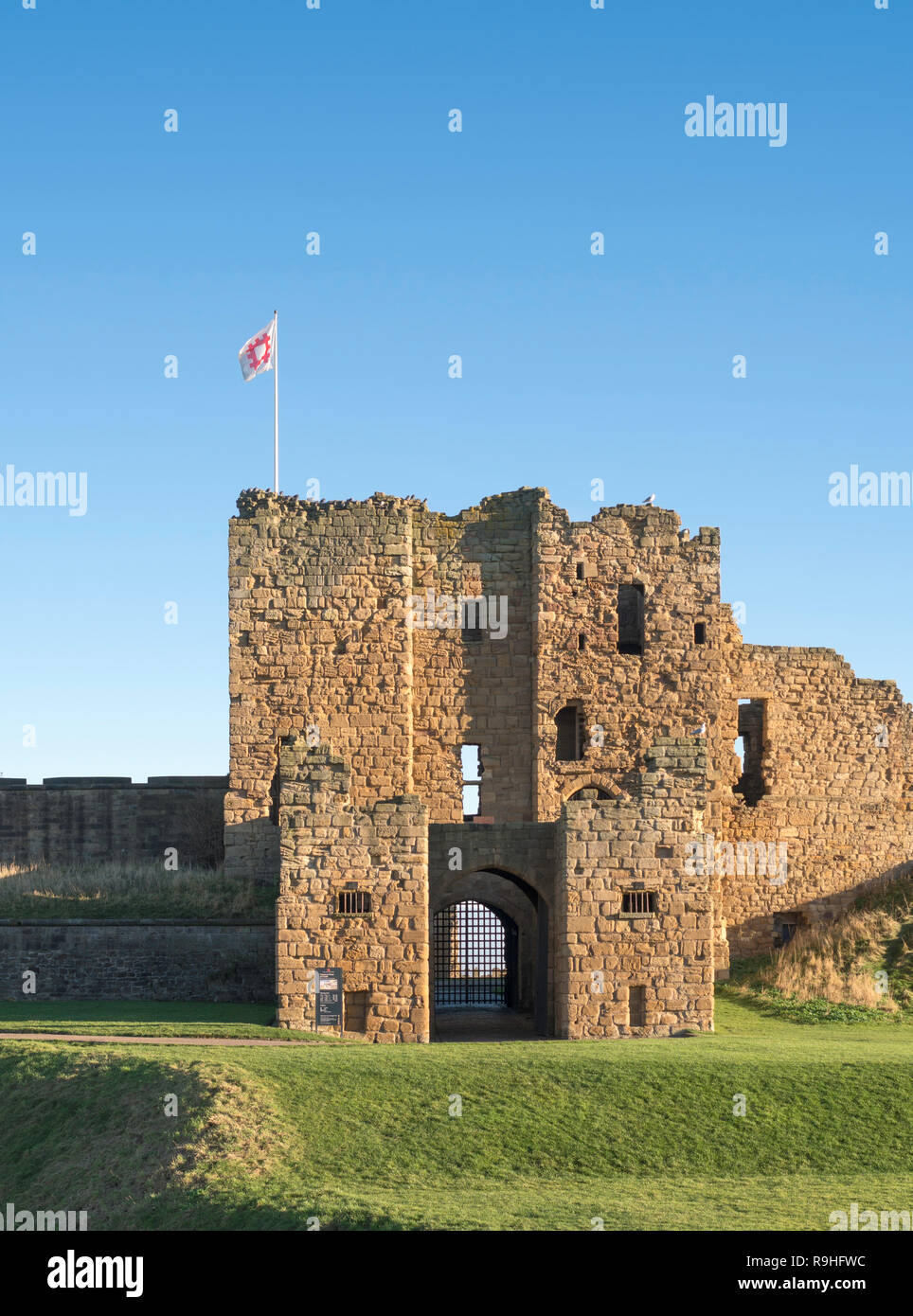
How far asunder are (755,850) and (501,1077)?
1586cm

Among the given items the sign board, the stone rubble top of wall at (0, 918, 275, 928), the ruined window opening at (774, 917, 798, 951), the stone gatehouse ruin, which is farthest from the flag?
the ruined window opening at (774, 917, 798, 951)

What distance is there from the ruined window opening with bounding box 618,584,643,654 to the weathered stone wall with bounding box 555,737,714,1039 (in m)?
8.70

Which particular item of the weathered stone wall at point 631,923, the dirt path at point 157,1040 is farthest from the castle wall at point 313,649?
the dirt path at point 157,1040

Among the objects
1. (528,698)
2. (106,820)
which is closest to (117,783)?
(106,820)

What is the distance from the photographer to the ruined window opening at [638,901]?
993 inches

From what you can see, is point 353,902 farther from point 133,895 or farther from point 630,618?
point 630,618

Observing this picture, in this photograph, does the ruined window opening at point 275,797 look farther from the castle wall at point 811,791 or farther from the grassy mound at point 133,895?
the castle wall at point 811,791

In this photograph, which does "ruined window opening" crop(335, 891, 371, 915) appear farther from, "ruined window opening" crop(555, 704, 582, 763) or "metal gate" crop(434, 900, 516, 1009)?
"ruined window opening" crop(555, 704, 582, 763)

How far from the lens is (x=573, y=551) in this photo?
33375 mm

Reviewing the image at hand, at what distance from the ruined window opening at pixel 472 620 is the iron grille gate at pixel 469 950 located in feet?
20.1

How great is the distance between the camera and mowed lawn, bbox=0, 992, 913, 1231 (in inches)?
623

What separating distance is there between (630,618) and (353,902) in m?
12.2
